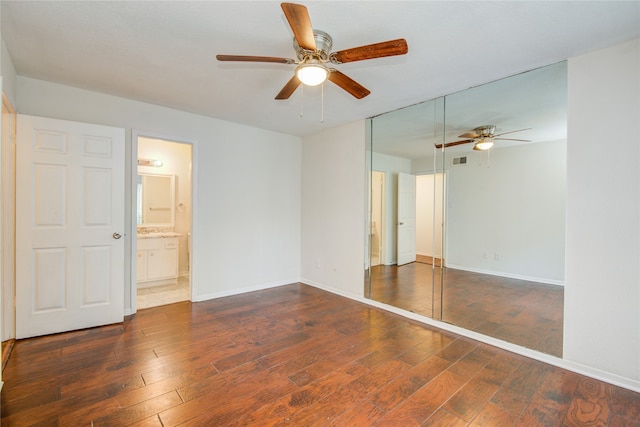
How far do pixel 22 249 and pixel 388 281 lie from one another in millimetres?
4054

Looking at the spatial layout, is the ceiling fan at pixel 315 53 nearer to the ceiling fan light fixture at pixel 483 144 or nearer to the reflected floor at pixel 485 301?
the ceiling fan light fixture at pixel 483 144

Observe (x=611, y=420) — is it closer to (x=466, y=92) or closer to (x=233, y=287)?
(x=466, y=92)

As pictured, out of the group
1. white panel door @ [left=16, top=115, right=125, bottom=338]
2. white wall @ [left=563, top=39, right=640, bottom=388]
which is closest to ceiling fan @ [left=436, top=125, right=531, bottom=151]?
white wall @ [left=563, top=39, right=640, bottom=388]

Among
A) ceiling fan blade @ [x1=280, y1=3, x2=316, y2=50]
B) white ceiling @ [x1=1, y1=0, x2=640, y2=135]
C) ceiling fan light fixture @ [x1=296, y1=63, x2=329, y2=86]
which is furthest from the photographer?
ceiling fan light fixture @ [x1=296, y1=63, x2=329, y2=86]

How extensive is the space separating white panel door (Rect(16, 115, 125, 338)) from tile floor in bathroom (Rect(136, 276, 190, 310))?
0.69 m

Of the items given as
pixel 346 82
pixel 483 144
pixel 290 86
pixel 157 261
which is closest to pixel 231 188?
pixel 157 261

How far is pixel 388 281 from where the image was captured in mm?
4043

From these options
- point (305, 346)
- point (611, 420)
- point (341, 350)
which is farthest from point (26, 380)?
point (611, 420)

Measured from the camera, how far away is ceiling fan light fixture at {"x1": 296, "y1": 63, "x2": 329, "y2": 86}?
2.00 meters

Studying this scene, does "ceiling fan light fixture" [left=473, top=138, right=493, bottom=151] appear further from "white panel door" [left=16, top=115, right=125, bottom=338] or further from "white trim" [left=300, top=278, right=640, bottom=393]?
"white panel door" [left=16, top=115, right=125, bottom=338]

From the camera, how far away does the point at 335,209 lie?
445 cm

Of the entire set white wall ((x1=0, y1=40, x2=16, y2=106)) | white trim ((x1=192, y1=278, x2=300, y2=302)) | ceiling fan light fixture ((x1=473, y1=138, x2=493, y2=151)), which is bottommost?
white trim ((x1=192, y1=278, x2=300, y2=302))

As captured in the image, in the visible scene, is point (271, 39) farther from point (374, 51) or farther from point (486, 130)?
point (486, 130)

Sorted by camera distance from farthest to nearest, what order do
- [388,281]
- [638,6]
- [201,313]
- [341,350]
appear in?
Answer: [388,281]
[201,313]
[341,350]
[638,6]
